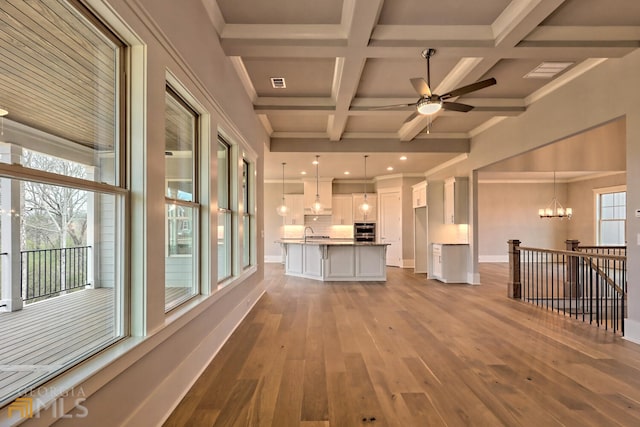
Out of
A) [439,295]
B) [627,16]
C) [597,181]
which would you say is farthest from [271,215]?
[597,181]

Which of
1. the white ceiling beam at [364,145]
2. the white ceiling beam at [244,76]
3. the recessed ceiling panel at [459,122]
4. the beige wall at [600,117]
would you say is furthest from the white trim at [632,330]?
the white ceiling beam at [244,76]

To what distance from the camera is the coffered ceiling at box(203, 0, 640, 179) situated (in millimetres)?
2949

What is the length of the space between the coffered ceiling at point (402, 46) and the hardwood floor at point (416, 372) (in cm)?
314

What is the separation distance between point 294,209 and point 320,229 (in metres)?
1.14

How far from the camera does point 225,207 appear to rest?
407 cm

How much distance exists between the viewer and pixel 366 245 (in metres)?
7.43

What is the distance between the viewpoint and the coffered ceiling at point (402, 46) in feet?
9.68

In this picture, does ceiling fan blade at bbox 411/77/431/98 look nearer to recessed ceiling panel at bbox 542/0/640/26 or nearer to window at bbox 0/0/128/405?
recessed ceiling panel at bbox 542/0/640/26

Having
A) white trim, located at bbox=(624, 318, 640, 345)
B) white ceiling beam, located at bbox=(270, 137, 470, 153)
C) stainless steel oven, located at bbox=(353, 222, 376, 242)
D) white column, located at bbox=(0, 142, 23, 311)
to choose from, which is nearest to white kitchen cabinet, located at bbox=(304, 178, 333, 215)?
stainless steel oven, located at bbox=(353, 222, 376, 242)

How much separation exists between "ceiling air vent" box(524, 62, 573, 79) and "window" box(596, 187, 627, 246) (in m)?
8.18

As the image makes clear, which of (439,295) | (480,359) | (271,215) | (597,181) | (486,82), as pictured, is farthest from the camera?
(271,215)

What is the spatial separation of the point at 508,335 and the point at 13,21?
4.75 meters

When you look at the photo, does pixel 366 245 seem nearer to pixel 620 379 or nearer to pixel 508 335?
pixel 508 335

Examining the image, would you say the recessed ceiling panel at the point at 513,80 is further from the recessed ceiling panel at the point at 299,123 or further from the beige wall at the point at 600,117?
the recessed ceiling panel at the point at 299,123
